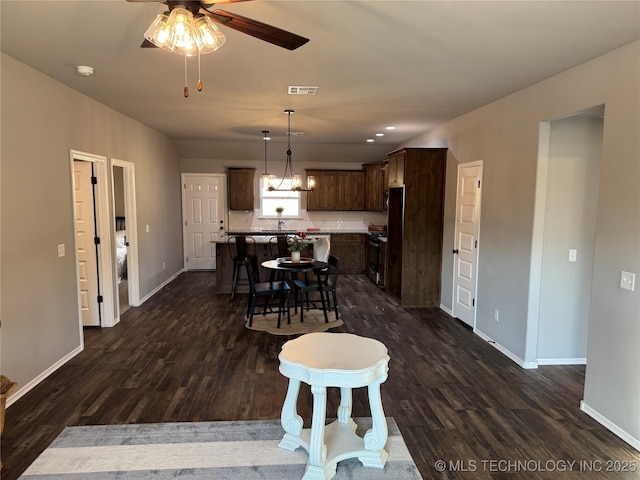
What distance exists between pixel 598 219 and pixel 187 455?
3.26m

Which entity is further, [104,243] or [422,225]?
[422,225]

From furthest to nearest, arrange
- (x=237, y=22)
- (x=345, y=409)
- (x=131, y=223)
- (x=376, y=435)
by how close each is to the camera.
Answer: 1. (x=131, y=223)
2. (x=345, y=409)
3. (x=376, y=435)
4. (x=237, y=22)

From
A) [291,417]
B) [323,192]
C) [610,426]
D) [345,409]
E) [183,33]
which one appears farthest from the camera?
[323,192]

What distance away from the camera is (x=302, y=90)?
3.92 meters

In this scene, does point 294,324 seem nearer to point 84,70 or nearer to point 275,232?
point 84,70

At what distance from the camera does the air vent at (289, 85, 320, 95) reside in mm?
3843

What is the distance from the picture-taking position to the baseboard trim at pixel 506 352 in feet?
12.3

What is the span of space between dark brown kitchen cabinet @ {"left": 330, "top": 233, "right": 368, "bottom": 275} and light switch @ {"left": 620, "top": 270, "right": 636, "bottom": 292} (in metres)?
5.68

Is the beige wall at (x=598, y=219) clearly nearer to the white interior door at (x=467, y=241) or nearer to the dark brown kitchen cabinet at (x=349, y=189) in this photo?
the white interior door at (x=467, y=241)

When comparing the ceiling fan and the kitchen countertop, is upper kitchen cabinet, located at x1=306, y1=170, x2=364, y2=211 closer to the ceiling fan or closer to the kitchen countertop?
the kitchen countertop

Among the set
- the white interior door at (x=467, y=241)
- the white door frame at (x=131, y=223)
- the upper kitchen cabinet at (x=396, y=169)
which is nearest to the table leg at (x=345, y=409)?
the white interior door at (x=467, y=241)

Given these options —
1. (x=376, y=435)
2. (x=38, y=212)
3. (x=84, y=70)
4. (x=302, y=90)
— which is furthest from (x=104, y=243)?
(x=376, y=435)

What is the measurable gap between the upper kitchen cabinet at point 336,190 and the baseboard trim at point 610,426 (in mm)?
6145

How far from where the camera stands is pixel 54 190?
3.57 metres
